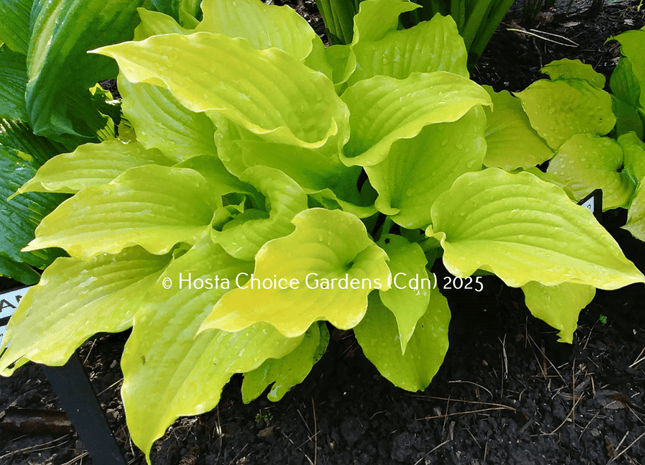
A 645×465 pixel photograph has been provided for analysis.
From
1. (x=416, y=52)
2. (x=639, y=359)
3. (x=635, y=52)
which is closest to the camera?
(x=416, y=52)

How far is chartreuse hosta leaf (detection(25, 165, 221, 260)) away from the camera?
2.17ft

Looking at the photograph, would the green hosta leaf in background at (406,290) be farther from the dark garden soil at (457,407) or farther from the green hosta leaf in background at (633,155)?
the green hosta leaf in background at (633,155)

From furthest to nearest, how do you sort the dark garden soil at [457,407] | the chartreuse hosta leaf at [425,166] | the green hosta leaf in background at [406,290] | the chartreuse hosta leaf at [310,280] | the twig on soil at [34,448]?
the twig on soil at [34,448] < the dark garden soil at [457,407] < the chartreuse hosta leaf at [425,166] < the green hosta leaf in background at [406,290] < the chartreuse hosta leaf at [310,280]

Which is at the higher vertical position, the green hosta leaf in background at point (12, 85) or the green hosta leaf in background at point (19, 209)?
the green hosta leaf in background at point (12, 85)

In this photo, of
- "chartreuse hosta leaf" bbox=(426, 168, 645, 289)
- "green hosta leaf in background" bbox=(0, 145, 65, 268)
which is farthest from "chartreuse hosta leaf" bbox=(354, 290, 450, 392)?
"green hosta leaf in background" bbox=(0, 145, 65, 268)

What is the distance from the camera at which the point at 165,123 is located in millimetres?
826

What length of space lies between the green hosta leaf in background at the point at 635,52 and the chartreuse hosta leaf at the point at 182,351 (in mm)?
1084

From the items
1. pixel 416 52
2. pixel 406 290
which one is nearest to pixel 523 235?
pixel 406 290

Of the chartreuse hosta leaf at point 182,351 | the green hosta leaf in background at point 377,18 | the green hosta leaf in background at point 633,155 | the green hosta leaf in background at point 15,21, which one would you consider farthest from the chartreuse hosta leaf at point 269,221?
the green hosta leaf in background at point 633,155

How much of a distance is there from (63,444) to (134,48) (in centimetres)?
89

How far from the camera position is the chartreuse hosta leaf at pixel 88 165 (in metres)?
0.75

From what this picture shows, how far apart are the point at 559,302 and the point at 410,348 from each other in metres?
0.28

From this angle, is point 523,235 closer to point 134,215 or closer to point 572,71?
point 134,215

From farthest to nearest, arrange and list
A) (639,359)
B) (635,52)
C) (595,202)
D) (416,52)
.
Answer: (635,52)
(639,359)
(416,52)
(595,202)
